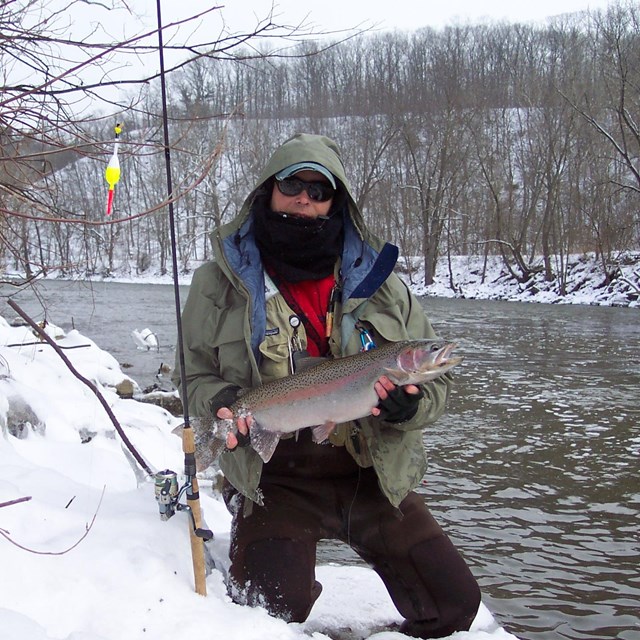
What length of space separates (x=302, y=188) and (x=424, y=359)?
106 cm

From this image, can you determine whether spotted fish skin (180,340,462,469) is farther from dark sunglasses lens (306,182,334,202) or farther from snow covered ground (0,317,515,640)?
dark sunglasses lens (306,182,334,202)

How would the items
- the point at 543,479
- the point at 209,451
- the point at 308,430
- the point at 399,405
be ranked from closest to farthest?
the point at 399,405 < the point at 209,451 < the point at 308,430 < the point at 543,479

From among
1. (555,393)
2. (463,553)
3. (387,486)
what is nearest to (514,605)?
(463,553)

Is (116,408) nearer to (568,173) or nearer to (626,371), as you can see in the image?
(626,371)

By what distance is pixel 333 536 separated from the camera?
312 centimetres

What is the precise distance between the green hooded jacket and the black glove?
75 mm

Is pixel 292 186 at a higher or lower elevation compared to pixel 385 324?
higher

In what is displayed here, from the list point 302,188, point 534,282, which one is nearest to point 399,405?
point 302,188

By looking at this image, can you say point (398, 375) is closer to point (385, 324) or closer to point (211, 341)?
point (385, 324)

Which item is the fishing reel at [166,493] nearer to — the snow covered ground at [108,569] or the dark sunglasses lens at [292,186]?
the snow covered ground at [108,569]

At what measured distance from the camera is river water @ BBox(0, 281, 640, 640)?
4078 millimetres

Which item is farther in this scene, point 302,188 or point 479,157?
point 479,157

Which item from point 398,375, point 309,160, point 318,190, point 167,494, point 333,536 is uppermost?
point 309,160

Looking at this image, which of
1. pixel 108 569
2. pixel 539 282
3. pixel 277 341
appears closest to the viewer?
pixel 108 569
